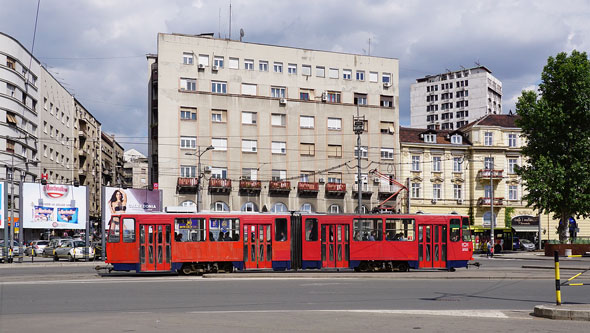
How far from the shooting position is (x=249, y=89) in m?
66.1

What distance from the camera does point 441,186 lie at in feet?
236

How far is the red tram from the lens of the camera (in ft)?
88.5

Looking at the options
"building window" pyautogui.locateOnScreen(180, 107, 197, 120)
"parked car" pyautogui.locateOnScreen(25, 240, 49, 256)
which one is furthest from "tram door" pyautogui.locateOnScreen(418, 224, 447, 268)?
"parked car" pyautogui.locateOnScreen(25, 240, 49, 256)

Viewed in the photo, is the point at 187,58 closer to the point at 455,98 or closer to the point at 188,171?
the point at 188,171

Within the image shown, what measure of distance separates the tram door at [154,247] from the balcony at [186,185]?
107 feet

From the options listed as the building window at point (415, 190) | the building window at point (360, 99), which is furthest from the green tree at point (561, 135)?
the building window at point (360, 99)

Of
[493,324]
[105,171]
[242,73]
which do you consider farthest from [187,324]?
[105,171]

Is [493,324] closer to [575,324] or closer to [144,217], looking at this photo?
[575,324]

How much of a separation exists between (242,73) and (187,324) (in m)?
55.5

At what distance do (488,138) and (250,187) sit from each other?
92.9 ft

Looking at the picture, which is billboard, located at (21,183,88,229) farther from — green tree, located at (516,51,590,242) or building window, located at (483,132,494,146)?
building window, located at (483,132,494,146)

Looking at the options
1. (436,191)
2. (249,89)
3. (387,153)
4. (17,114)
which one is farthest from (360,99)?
(17,114)

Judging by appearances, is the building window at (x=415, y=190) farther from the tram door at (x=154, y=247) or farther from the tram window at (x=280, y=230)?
the tram door at (x=154, y=247)

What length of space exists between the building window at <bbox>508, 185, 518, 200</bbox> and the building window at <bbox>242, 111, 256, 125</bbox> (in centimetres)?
3006
